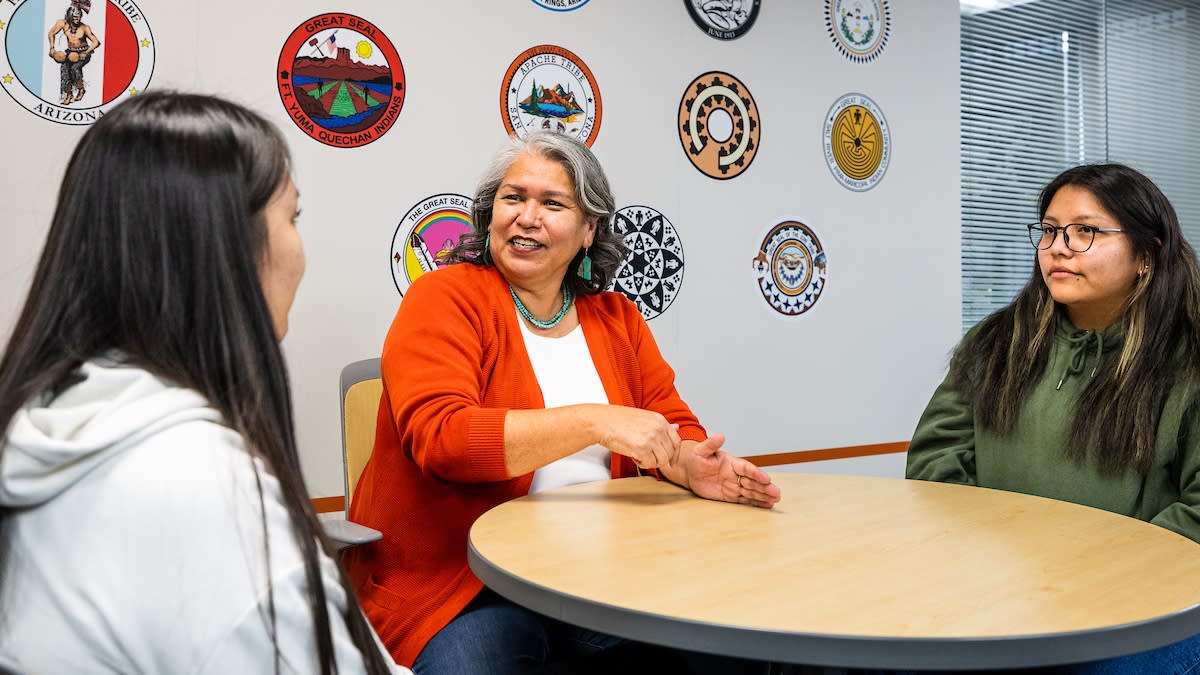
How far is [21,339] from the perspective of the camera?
2.67 ft

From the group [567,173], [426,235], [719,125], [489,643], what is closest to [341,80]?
[426,235]

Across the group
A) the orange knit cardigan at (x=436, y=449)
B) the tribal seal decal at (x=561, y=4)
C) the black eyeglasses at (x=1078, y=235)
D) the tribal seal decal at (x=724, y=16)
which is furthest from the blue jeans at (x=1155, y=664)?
the tribal seal decal at (x=724, y=16)

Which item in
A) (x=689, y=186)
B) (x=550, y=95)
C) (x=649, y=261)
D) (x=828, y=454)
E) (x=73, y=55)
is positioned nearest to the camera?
(x=73, y=55)

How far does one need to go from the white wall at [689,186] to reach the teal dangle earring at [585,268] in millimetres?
778

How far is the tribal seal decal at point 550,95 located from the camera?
2.85 metres

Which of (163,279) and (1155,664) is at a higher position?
(163,279)

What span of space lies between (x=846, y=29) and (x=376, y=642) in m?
3.31

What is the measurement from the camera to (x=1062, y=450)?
1.92m

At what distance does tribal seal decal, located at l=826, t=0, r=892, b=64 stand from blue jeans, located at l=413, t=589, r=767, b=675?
8.81 ft

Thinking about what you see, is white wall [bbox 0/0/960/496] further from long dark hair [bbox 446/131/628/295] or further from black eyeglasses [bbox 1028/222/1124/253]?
black eyeglasses [bbox 1028/222/1124/253]

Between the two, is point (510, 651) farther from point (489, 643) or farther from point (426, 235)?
point (426, 235)

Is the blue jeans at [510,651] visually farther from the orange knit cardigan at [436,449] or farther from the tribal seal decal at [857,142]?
the tribal seal decal at [857,142]

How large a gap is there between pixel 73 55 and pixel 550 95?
1.31m

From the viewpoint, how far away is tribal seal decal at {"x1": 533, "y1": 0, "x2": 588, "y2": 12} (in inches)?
114
